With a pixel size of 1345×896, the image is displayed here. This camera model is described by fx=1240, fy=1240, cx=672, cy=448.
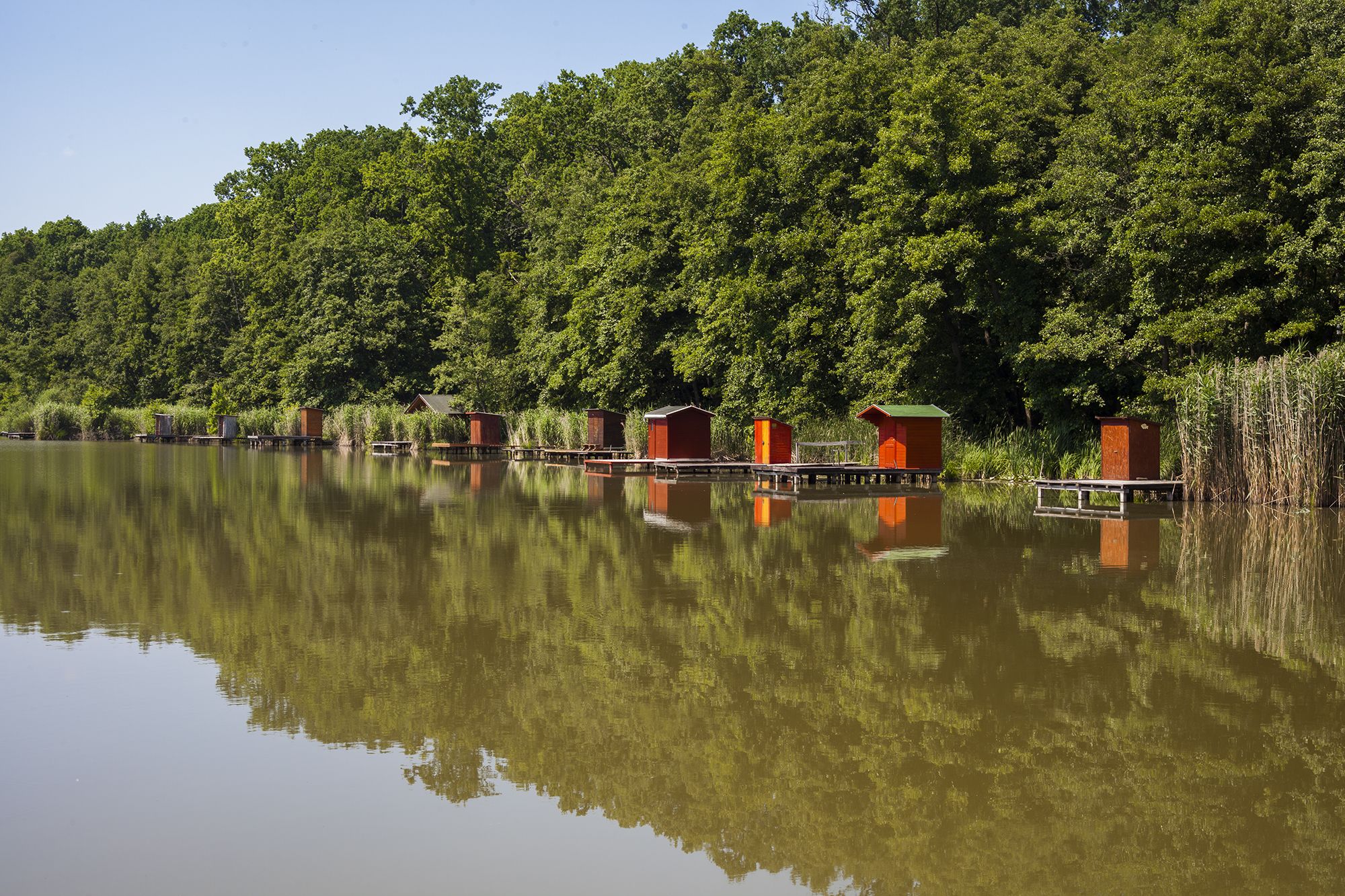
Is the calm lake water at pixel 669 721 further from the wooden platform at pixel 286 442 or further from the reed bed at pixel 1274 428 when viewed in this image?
the wooden platform at pixel 286 442

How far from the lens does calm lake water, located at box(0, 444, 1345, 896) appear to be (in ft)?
22.4

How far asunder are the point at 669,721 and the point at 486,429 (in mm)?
55000

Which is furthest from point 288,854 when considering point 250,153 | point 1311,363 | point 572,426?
point 250,153

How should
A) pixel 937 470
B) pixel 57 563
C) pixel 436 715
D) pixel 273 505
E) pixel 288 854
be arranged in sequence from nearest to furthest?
pixel 288 854 → pixel 436 715 → pixel 57 563 → pixel 273 505 → pixel 937 470

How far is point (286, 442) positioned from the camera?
265ft

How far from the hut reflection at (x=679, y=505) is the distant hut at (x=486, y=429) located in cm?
2547

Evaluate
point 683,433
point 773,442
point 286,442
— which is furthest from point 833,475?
point 286,442

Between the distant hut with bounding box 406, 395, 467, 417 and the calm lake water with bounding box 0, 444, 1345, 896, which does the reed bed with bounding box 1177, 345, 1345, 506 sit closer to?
the calm lake water with bounding box 0, 444, 1345, 896

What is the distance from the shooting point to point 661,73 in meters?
66.0

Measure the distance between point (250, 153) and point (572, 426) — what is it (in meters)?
62.4

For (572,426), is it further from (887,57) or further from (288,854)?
(288,854)

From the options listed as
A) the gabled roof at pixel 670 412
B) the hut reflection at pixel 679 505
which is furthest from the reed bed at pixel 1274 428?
the gabled roof at pixel 670 412

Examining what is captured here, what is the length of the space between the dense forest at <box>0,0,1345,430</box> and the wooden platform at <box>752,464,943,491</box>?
130 inches

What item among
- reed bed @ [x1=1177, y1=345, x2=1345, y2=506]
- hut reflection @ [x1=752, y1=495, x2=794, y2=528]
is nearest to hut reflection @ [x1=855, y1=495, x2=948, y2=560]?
hut reflection @ [x1=752, y1=495, x2=794, y2=528]
